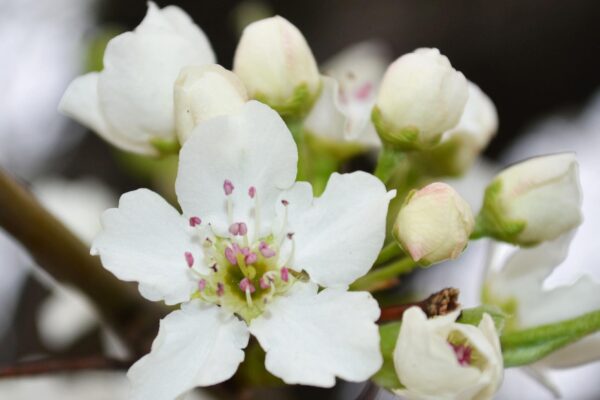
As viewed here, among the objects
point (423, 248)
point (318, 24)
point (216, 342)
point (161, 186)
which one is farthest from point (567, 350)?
point (318, 24)

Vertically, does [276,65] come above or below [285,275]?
above

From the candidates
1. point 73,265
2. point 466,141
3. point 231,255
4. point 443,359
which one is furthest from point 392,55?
point 443,359

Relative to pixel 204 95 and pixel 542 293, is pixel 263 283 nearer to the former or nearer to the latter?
pixel 204 95

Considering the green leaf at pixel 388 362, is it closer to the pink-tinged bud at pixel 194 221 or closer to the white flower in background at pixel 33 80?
the pink-tinged bud at pixel 194 221

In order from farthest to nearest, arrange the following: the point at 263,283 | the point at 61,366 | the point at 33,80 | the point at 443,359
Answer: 1. the point at 33,80
2. the point at 61,366
3. the point at 263,283
4. the point at 443,359

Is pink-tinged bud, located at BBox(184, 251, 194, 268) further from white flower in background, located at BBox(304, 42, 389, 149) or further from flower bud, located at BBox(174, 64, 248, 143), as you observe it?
white flower in background, located at BBox(304, 42, 389, 149)

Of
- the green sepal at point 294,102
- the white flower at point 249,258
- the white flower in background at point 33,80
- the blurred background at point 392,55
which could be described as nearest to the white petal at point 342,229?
the white flower at point 249,258
